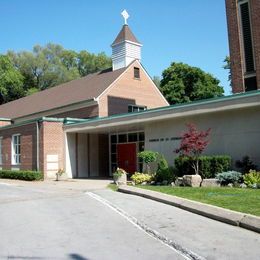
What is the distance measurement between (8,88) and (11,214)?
191ft

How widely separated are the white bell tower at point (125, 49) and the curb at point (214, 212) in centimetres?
2522

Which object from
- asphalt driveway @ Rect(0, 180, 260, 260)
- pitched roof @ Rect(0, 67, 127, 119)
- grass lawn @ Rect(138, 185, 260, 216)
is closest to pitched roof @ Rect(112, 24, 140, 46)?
pitched roof @ Rect(0, 67, 127, 119)

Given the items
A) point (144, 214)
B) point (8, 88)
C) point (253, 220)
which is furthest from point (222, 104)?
point (8, 88)

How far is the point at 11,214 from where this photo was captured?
12578 mm

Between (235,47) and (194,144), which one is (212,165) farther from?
(235,47)

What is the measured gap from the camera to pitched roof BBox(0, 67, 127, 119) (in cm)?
3581

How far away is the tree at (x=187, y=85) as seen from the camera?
58.8m

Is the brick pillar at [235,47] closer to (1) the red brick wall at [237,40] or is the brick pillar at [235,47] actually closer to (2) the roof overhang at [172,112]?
(1) the red brick wall at [237,40]

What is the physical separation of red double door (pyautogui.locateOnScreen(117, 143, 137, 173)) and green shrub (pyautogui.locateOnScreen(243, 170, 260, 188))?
41.8ft

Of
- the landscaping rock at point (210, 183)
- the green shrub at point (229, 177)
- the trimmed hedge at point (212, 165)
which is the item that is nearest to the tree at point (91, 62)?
the trimmed hedge at point (212, 165)

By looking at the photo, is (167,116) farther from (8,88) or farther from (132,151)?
(8,88)

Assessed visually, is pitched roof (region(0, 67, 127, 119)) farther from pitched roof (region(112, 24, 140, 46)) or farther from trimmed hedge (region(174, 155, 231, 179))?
trimmed hedge (region(174, 155, 231, 179))

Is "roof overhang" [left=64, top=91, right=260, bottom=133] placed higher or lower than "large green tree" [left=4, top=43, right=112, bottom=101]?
lower

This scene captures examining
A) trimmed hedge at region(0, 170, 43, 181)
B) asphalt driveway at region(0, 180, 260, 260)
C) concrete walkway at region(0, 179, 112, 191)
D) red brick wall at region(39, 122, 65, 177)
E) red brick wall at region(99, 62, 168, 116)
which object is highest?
red brick wall at region(99, 62, 168, 116)
